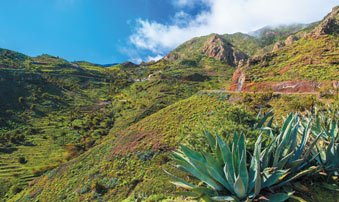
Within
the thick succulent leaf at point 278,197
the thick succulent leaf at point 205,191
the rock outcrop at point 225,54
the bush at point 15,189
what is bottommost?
the bush at point 15,189

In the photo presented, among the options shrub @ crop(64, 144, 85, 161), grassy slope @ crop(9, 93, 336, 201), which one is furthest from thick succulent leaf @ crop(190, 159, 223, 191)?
shrub @ crop(64, 144, 85, 161)

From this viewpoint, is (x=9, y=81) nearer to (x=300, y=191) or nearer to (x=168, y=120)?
(x=168, y=120)

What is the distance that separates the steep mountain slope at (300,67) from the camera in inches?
739

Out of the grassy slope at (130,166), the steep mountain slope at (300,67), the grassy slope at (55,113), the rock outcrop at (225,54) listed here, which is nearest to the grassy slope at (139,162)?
the grassy slope at (130,166)

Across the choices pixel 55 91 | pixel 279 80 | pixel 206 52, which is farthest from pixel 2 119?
pixel 206 52

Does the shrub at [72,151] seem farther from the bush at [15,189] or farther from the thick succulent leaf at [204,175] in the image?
the thick succulent leaf at [204,175]

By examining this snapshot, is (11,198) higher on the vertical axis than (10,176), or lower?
lower

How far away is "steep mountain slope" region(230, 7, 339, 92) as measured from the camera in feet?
61.6

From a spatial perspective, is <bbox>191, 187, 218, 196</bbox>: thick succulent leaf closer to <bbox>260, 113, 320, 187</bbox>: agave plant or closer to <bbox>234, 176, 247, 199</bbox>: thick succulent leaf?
<bbox>234, 176, 247, 199</bbox>: thick succulent leaf

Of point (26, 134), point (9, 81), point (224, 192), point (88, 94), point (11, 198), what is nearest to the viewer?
point (224, 192)

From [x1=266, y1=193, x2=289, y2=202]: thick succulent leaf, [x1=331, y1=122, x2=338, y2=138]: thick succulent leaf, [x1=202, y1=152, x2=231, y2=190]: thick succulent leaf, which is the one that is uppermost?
[x1=202, y1=152, x2=231, y2=190]: thick succulent leaf

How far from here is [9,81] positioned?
180 feet

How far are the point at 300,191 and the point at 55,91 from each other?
240ft

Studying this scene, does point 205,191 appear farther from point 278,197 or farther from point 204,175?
point 278,197
